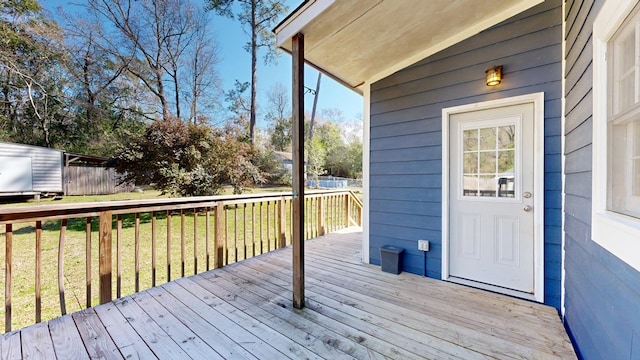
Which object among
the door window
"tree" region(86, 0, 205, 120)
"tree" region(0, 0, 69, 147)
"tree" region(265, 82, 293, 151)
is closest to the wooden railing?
the door window

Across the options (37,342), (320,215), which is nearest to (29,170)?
(320,215)

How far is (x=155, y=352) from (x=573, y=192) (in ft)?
9.58

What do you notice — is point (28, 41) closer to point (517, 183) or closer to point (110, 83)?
point (110, 83)

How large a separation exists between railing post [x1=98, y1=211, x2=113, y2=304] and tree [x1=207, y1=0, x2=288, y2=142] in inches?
307

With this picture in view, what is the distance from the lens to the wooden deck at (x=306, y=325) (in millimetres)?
1632

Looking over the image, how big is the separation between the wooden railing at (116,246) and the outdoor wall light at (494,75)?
2824mm

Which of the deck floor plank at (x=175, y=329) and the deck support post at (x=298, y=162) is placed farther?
the deck support post at (x=298, y=162)

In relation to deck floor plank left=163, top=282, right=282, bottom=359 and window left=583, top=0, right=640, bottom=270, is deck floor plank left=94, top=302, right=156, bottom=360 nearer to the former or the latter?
deck floor plank left=163, top=282, right=282, bottom=359

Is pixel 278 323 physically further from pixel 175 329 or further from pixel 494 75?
pixel 494 75

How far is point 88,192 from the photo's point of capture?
11.5 m

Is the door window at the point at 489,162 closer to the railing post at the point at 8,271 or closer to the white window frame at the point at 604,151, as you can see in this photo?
the white window frame at the point at 604,151

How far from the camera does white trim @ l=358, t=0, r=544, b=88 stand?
2.27 metres

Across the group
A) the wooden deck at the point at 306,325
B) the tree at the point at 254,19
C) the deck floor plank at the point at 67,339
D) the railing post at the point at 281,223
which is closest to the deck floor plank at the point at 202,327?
the wooden deck at the point at 306,325

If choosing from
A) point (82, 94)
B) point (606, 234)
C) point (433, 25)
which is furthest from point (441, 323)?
point (82, 94)
